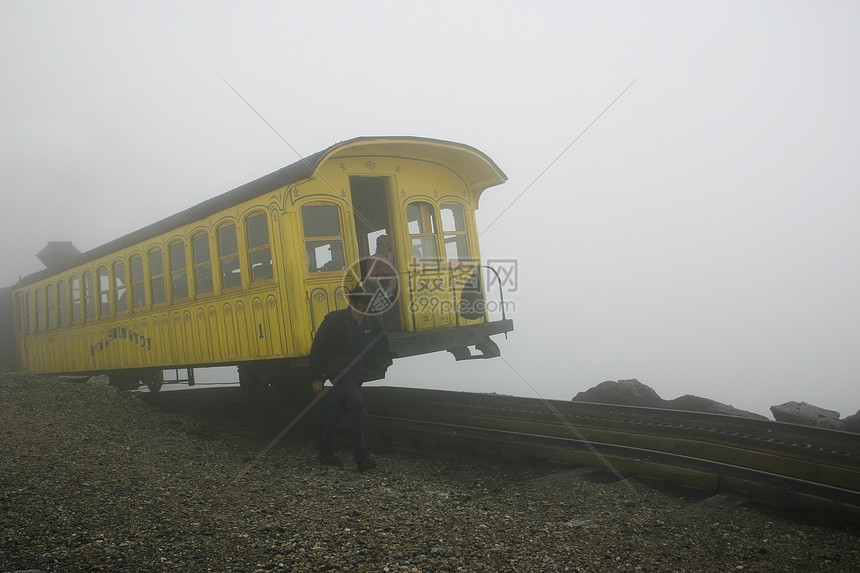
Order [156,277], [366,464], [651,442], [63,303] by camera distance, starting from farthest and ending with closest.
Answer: [63,303], [156,277], [366,464], [651,442]

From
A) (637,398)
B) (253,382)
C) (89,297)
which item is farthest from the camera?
(89,297)

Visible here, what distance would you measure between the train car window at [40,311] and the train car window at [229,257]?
9598 mm

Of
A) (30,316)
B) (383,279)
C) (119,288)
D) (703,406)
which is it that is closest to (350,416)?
(383,279)

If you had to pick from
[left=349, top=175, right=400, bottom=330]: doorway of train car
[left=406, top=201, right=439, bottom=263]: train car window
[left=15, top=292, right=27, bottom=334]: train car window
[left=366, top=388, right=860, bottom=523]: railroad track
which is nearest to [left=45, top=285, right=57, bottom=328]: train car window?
[left=15, top=292, right=27, bottom=334]: train car window

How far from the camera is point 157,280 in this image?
10.3 meters

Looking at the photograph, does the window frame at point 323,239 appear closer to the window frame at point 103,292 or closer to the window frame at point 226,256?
the window frame at point 226,256

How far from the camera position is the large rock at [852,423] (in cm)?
749

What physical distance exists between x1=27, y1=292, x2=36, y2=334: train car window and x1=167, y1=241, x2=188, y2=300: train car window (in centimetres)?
886

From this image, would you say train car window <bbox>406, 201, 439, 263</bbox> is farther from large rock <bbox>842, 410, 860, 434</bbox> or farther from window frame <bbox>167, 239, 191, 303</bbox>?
large rock <bbox>842, 410, 860, 434</bbox>

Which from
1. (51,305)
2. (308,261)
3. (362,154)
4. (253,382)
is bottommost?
(253,382)

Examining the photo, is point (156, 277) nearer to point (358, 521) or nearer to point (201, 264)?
point (201, 264)

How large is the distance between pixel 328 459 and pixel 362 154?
13.4 feet

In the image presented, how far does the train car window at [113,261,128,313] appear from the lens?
11.5m

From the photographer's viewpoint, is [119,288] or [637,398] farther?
[119,288]
